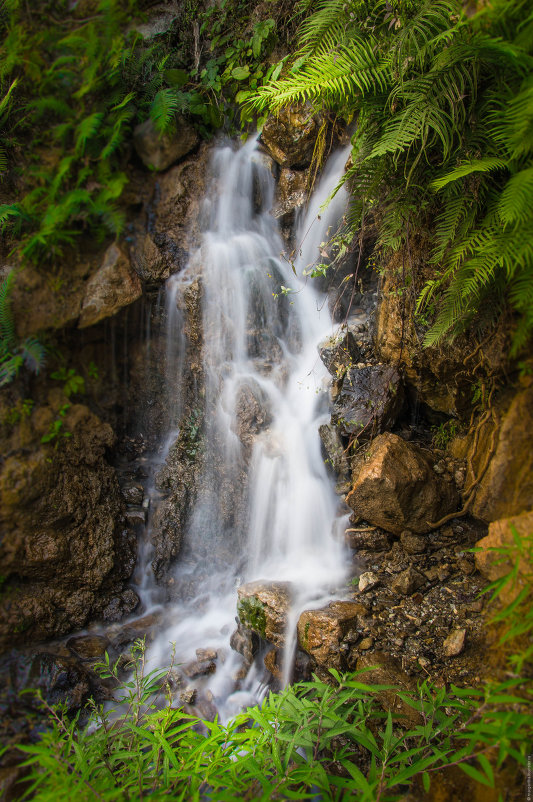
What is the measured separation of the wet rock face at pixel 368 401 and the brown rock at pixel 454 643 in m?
1.68

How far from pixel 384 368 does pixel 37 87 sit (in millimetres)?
4151

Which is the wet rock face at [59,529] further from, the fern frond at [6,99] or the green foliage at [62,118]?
the fern frond at [6,99]

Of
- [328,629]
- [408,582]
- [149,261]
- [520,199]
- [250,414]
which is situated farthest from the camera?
[149,261]

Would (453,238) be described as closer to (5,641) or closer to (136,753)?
(136,753)

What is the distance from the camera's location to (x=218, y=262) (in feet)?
15.9

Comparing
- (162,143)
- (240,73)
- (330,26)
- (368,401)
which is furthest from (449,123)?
(240,73)

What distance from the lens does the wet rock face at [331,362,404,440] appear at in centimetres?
390

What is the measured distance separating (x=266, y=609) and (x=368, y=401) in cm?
203

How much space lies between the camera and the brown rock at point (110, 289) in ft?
13.4

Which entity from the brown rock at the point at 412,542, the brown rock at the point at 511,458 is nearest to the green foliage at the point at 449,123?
the brown rock at the point at 511,458

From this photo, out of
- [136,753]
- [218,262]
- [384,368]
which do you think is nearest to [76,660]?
[136,753]

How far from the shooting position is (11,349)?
3545 mm

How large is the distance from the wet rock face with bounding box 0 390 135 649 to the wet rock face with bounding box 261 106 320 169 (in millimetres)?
3696

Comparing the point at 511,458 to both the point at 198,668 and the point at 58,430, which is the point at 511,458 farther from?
the point at 58,430
